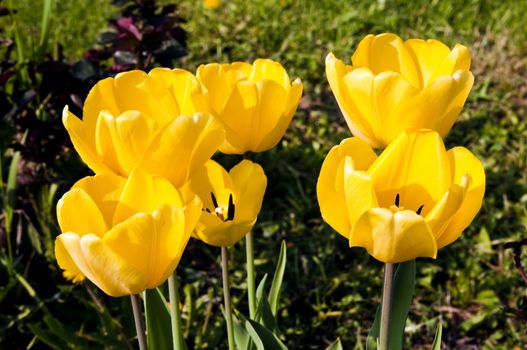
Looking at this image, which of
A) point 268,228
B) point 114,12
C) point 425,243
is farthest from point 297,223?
point 114,12

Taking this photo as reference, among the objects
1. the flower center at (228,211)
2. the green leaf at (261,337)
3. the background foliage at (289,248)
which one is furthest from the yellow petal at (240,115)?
the background foliage at (289,248)

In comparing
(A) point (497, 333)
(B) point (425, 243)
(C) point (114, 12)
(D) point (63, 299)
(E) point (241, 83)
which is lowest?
(A) point (497, 333)

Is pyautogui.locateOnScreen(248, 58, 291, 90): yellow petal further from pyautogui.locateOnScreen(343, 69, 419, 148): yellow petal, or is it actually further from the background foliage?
the background foliage

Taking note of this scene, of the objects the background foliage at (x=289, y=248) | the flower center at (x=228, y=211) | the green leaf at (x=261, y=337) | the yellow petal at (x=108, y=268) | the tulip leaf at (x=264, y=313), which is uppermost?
the yellow petal at (x=108, y=268)

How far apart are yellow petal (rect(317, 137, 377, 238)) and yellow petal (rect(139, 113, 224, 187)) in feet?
0.52

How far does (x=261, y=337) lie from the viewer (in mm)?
1276

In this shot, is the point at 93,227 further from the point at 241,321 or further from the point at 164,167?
the point at 241,321

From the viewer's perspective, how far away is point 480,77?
344 cm

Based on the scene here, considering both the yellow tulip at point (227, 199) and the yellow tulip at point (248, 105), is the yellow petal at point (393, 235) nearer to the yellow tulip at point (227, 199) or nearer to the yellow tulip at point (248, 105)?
the yellow tulip at point (227, 199)

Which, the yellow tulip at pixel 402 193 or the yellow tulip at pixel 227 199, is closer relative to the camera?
the yellow tulip at pixel 402 193

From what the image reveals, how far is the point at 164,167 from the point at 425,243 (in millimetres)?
371

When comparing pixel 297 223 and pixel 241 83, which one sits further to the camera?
pixel 297 223

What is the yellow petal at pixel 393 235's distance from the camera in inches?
35.1

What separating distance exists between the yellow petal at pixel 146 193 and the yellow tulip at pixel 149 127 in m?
0.05
